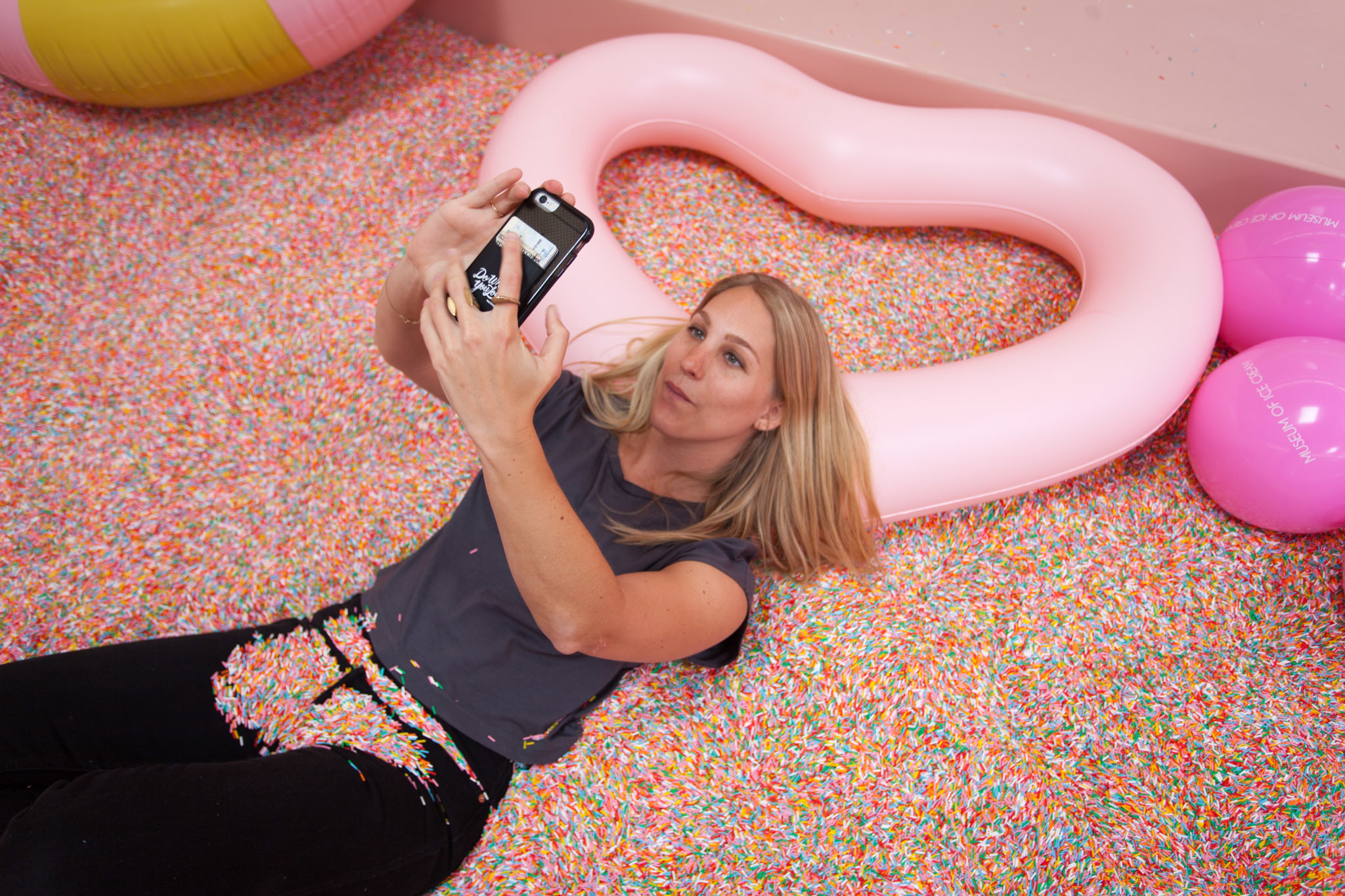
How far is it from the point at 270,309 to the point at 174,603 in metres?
0.61

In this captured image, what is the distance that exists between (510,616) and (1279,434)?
134 centimetres

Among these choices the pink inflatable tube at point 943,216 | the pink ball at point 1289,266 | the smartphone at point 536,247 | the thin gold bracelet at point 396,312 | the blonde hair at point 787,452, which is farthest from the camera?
the pink ball at point 1289,266

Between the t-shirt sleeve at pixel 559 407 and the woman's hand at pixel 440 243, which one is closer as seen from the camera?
the woman's hand at pixel 440 243

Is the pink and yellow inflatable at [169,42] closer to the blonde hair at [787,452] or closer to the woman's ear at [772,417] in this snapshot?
the blonde hair at [787,452]

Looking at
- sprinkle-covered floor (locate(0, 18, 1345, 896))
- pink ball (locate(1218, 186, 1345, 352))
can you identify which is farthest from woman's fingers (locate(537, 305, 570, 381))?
pink ball (locate(1218, 186, 1345, 352))

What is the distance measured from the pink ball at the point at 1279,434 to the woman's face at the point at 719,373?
0.92 meters

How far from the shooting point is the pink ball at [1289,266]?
5.22 ft

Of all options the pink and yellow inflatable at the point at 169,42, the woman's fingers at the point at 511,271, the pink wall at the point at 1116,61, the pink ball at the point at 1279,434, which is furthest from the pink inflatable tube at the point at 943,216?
the woman's fingers at the point at 511,271

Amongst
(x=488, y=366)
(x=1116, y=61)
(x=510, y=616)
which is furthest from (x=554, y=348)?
(x=1116, y=61)

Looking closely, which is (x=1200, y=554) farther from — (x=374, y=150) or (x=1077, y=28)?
(x=374, y=150)

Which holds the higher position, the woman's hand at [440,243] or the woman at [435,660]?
the woman's hand at [440,243]

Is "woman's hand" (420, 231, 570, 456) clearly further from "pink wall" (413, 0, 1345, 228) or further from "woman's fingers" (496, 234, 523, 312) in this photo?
"pink wall" (413, 0, 1345, 228)

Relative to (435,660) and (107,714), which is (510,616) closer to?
(435,660)

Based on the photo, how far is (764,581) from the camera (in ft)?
4.91
